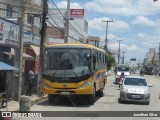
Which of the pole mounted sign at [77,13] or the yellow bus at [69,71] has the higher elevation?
the pole mounted sign at [77,13]

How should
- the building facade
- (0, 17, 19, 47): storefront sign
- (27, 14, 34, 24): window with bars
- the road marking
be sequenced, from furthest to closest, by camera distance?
(27, 14, 34, 24): window with bars → the road marking → the building facade → (0, 17, 19, 47): storefront sign

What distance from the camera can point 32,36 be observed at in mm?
32781

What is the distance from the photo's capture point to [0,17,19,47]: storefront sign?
2112cm

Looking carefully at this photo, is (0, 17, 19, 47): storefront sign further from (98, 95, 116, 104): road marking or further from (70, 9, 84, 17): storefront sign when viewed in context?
(70, 9, 84, 17): storefront sign

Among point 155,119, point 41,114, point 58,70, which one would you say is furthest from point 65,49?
point 155,119

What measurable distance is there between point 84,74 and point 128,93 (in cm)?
336

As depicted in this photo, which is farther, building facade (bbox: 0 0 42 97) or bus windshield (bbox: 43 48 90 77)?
building facade (bbox: 0 0 42 97)

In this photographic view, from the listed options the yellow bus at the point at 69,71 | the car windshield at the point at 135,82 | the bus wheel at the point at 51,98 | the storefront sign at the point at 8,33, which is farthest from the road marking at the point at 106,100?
the storefront sign at the point at 8,33

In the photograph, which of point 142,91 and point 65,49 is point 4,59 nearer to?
point 65,49

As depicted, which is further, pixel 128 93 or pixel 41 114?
pixel 128 93

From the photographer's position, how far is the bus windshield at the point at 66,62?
2135 cm

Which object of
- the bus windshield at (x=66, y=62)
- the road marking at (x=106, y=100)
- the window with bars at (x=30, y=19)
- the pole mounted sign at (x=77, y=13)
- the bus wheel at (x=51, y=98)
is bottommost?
the road marking at (x=106, y=100)

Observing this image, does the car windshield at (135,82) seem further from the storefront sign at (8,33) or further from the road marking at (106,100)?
the storefront sign at (8,33)

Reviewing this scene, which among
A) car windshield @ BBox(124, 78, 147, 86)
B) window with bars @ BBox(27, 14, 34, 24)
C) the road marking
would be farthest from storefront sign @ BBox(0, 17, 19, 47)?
window with bars @ BBox(27, 14, 34, 24)
